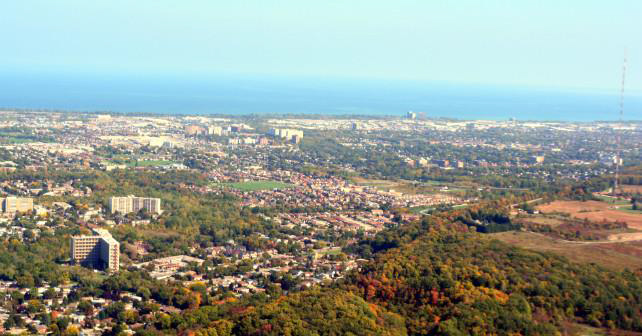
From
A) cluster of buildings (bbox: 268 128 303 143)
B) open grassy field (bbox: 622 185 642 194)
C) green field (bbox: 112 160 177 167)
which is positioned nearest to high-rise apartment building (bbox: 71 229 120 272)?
green field (bbox: 112 160 177 167)

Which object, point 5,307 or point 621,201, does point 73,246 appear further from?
point 621,201

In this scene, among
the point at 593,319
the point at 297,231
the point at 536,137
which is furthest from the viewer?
Result: the point at 536,137

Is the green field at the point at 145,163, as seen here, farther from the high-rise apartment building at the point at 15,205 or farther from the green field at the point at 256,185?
the high-rise apartment building at the point at 15,205

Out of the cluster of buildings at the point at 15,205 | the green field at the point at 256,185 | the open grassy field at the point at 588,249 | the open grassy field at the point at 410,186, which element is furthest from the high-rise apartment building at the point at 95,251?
the open grassy field at the point at 410,186

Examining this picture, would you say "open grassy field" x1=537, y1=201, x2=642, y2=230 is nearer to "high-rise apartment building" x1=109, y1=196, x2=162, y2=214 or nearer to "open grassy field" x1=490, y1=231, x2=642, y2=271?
"open grassy field" x1=490, y1=231, x2=642, y2=271

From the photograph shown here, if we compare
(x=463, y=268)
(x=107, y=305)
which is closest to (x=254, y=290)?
(x=107, y=305)
